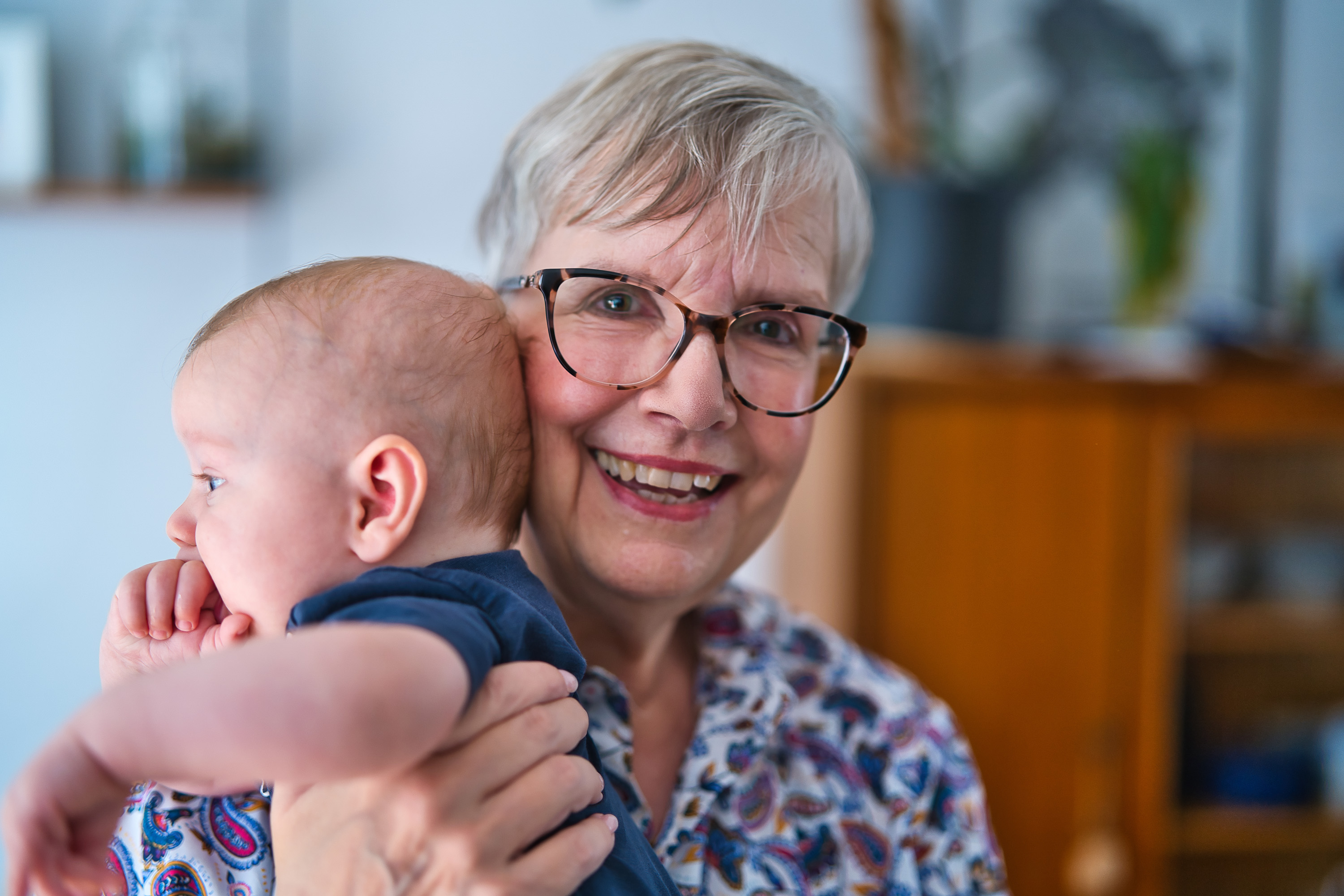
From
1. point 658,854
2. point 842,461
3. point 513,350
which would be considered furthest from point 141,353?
point 658,854

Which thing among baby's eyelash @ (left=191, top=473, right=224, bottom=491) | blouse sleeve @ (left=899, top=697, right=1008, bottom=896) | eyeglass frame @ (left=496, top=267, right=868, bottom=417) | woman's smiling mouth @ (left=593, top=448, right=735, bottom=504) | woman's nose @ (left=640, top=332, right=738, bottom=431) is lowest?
blouse sleeve @ (left=899, top=697, right=1008, bottom=896)

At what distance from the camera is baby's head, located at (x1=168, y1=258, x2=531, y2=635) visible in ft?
2.39

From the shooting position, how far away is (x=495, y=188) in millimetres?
1060

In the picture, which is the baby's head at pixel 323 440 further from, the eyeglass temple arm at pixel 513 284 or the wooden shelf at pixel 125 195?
the wooden shelf at pixel 125 195

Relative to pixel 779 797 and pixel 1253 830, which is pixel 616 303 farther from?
pixel 1253 830

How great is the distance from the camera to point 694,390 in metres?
0.87

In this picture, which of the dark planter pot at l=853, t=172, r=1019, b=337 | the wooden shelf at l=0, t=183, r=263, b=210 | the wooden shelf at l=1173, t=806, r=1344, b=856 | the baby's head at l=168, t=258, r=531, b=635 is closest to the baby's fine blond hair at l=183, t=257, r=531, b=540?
the baby's head at l=168, t=258, r=531, b=635

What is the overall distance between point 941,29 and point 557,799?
2523mm

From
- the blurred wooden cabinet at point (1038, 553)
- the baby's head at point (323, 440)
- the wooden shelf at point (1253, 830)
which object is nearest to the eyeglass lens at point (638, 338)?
the baby's head at point (323, 440)

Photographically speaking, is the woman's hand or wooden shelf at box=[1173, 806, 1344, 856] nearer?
the woman's hand

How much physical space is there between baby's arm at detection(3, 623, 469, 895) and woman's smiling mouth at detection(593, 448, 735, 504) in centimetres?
35

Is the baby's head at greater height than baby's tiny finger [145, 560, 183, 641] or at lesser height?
greater

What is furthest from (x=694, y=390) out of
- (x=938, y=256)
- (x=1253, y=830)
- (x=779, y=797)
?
(x=1253, y=830)

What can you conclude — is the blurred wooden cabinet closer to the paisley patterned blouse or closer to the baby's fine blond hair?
the paisley patterned blouse
